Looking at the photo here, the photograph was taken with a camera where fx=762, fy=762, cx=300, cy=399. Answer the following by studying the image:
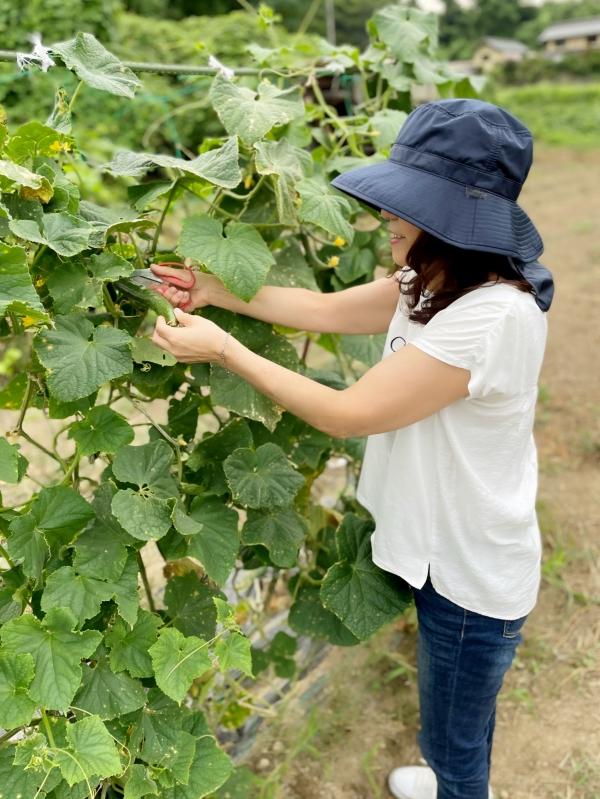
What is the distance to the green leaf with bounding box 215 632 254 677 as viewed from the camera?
3.63 ft

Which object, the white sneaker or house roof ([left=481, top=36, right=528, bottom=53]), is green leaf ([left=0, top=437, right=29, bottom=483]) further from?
house roof ([left=481, top=36, right=528, bottom=53])

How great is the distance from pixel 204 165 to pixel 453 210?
39 cm

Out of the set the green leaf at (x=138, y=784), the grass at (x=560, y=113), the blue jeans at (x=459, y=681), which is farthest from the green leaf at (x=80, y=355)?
the grass at (x=560, y=113)

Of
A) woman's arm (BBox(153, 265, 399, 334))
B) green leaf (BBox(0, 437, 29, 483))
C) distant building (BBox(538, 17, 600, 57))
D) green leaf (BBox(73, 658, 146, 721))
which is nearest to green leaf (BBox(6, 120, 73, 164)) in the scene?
woman's arm (BBox(153, 265, 399, 334))

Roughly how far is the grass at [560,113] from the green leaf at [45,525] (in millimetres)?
13321

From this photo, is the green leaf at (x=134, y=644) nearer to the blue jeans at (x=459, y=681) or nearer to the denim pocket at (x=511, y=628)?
the blue jeans at (x=459, y=681)

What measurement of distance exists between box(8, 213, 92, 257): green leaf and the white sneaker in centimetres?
149

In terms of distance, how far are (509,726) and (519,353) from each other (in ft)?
4.38

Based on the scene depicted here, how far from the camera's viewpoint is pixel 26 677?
99 centimetres

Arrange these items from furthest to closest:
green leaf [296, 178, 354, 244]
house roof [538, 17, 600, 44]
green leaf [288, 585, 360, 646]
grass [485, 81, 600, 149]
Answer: house roof [538, 17, 600, 44] < grass [485, 81, 600, 149] < green leaf [288, 585, 360, 646] < green leaf [296, 178, 354, 244]

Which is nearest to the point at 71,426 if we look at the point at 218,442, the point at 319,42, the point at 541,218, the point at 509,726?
the point at 218,442

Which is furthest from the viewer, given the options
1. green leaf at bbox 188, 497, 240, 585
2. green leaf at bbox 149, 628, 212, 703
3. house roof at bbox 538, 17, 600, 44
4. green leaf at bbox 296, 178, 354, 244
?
house roof at bbox 538, 17, 600, 44

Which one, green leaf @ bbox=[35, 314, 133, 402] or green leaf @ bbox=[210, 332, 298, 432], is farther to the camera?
green leaf @ bbox=[210, 332, 298, 432]

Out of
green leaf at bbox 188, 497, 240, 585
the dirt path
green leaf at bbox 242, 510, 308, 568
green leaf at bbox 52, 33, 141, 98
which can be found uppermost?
green leaf at bbox 52, 33, 141, 98
